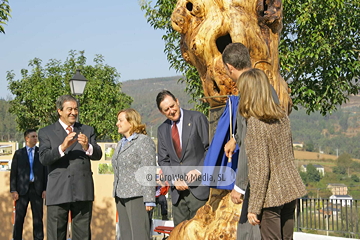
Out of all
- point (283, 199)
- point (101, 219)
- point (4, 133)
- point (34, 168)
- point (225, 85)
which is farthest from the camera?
point (4, 133)

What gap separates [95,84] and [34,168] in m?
29.9

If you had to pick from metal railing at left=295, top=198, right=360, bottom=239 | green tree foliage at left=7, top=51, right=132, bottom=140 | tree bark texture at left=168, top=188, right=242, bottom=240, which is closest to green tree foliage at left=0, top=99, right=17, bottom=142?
green tree foliage at left=7, top=51, right=132, bottom=140

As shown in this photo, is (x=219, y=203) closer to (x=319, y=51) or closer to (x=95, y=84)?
(x=319, y=51)

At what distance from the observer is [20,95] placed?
38.1 meters

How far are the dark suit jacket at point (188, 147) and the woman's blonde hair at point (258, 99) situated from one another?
2.19m

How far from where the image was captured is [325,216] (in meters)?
11.4

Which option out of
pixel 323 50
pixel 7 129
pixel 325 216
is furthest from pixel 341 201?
pixel 7 129

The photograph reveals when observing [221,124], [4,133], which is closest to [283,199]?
[221,124]

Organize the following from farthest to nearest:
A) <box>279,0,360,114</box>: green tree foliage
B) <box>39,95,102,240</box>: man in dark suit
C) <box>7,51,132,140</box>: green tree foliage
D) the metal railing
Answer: <box>7,51,132,140</box>: green tree foliage → <box>279,0,360,114</box>: green tree foliage → the metal railing → <box>39,95,102,240</box>: man in dark suit

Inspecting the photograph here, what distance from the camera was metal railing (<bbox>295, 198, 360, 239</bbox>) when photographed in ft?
34.3

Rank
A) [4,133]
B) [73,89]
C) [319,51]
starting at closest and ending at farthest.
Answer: [73,89], [319,51], [4,133]

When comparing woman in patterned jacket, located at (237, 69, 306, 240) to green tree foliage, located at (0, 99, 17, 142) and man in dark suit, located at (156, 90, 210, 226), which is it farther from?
green tree foliage, located at (0, 99, 17, 142)

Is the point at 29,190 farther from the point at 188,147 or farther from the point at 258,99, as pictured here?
the point at 258,99

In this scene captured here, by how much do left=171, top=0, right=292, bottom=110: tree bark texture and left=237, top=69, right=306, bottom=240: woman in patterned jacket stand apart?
267 cm
